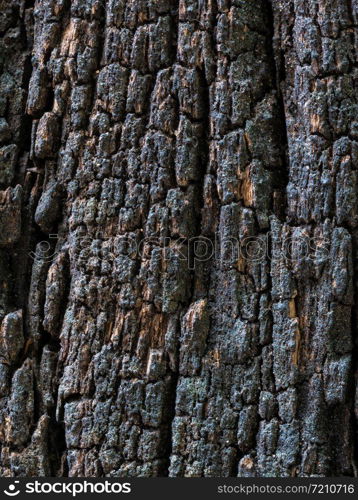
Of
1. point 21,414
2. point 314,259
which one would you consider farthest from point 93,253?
point 314,259

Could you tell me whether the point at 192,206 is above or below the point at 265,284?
above

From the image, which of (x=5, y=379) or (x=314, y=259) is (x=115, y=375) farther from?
(x=314, y=259)

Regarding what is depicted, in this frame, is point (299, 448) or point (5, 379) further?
A: point (5, 379)

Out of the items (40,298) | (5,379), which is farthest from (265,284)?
(5,379)

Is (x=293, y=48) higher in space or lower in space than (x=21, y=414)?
higher

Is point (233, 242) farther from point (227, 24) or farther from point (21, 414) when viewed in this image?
point (21, 414)

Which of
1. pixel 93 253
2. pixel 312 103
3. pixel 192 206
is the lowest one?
pixel 93 253
